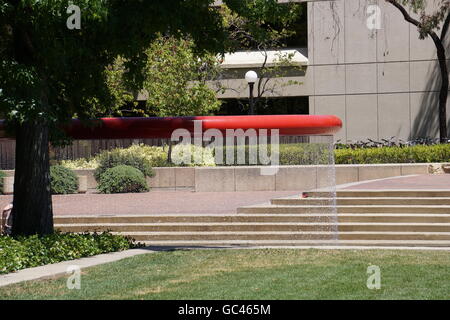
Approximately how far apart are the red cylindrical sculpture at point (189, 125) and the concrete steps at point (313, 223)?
6.66 feet

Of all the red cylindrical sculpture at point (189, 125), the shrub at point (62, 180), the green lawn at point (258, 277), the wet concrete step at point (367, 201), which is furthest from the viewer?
the shrub at point (62, 180)

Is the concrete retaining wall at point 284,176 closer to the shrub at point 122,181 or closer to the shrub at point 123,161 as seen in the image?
the shrub at point 123,161

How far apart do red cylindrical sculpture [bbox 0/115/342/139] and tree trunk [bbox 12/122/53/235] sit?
1.44 meters

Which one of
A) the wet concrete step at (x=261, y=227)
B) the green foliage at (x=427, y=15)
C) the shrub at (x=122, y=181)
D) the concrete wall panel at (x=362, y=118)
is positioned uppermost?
the green foliage at (x=427, y=15)

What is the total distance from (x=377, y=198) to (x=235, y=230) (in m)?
2.86

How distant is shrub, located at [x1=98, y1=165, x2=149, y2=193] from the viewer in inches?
951

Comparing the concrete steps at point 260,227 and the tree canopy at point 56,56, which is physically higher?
the tree canopy at point 56,56

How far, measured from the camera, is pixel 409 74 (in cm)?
3328

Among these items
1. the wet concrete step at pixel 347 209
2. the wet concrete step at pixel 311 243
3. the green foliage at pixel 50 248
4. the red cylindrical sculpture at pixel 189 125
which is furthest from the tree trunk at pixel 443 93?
the green foliage at pixel 50 248

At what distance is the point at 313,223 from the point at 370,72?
18.0 meters

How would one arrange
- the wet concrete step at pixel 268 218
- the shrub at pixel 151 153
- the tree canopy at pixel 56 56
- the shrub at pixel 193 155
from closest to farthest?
the tree canopy at pixel 56 56 < the wet concrete step at pixel 268 218 < the shrub at pixel 193 155 < the shrub at pixel 151 153

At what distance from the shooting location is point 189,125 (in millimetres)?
15148

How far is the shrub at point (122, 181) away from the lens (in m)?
24.2

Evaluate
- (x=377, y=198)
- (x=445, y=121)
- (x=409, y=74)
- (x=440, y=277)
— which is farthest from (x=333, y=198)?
(x=409, y=74)
